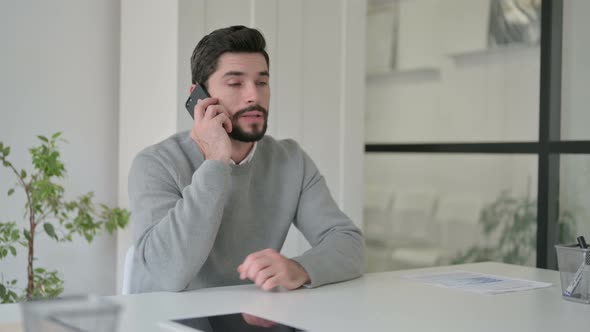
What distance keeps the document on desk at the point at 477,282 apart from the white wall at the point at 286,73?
131 cm

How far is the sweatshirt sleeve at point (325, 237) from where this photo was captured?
1839 millimetres

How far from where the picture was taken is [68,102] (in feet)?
10.7

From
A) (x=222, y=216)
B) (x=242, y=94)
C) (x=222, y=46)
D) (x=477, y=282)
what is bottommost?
(x=477, y=282)

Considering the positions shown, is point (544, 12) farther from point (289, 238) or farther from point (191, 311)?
point (191, 311)

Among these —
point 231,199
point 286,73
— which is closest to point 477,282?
point 231,199

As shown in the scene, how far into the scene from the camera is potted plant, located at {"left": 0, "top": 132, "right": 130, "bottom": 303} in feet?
9.13

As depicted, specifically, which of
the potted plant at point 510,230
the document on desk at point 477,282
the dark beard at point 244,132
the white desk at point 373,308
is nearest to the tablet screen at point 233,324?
the white desk at point 373,308

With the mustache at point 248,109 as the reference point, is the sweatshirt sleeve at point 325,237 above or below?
below

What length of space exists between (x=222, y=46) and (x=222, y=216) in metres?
0.50

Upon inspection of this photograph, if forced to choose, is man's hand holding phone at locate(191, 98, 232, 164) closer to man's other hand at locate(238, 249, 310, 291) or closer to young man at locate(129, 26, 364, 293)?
young man at locate(129, 26, 364, 293)

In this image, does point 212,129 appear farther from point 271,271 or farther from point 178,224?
point 271,271

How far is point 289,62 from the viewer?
10.9 ft

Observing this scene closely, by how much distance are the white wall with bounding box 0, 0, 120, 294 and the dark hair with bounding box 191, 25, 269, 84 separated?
3.96 feet

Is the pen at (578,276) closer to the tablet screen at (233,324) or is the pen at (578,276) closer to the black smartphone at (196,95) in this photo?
the tablet screen at (233,324)
